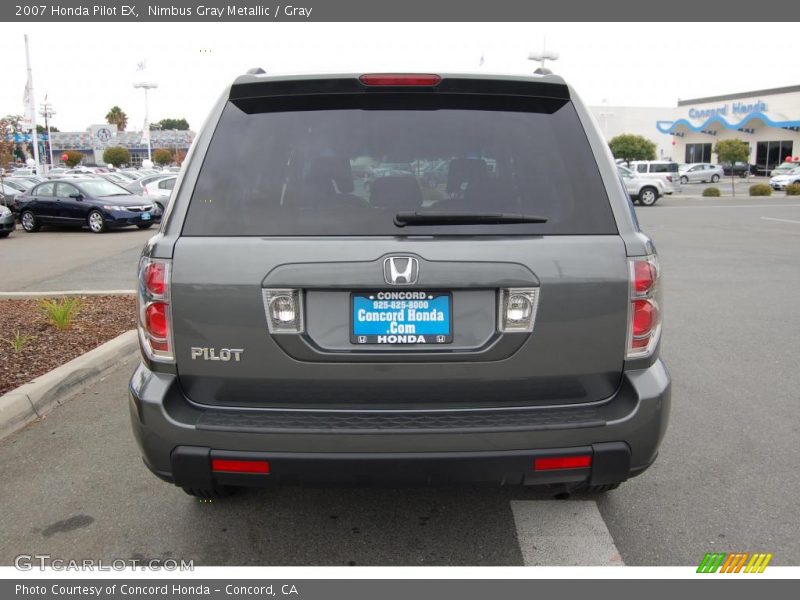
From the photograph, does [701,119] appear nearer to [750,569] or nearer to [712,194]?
[712,194]

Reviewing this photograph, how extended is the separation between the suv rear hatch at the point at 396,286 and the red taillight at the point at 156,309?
5 cm

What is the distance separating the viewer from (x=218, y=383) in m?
2.59

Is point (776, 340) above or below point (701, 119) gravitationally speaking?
below

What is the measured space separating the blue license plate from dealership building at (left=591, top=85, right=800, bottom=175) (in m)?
65.8

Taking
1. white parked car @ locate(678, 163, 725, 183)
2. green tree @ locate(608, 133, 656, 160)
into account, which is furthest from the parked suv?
green tree @ locate(608, 133, 656, 160)

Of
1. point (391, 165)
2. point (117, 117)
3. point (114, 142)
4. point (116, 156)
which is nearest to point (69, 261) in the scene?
point (391, 165)

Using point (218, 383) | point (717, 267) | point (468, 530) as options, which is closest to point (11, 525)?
point (218, 383)

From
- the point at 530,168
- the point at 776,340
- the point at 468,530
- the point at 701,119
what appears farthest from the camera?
the point at 701,119

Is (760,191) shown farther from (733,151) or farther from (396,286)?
(396,286)

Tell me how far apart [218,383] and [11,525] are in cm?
158

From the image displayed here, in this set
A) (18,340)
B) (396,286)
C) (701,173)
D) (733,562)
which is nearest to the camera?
(396,286)

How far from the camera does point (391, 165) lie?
2.78 m

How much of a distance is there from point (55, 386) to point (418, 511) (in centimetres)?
307

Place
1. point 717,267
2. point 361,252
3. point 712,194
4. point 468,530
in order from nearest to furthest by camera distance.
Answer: point 361,252
point 468,530
point 717,267
point 712,194
